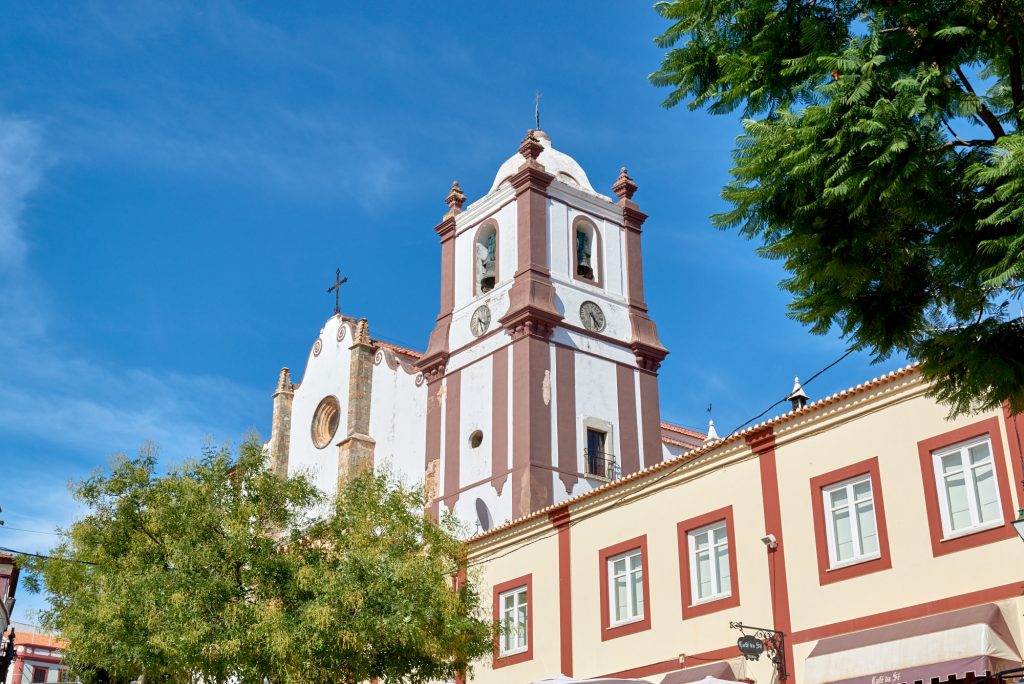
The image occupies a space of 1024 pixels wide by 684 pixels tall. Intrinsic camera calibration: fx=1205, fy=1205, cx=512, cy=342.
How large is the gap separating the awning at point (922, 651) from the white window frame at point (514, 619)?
8021mm

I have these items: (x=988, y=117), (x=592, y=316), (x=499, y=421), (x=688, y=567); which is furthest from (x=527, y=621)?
(x=988, y=117)

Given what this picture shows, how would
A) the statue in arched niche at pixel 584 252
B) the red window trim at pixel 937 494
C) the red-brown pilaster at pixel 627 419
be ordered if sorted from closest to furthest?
the red window trim at pixel 937 494, the red-brown pilaster at pixel 627 419, the statue in arched niche at pixel 584 252

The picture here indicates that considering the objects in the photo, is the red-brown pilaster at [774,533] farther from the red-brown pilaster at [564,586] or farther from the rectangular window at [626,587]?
the red-brown pilaster at [564,586]

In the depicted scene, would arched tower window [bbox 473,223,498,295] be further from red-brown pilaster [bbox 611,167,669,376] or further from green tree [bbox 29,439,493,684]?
green tree [bbox 29,439,493,684]

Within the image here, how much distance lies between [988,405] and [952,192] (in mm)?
2061

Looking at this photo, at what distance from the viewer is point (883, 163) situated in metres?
8.66

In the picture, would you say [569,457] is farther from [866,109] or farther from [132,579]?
[866,109]

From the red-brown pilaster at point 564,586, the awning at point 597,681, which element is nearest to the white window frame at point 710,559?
the awning at point 597,681

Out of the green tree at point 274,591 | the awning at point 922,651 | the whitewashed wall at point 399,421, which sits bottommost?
the awning at point 922,651

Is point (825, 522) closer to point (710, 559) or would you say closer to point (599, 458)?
point (710, 559)

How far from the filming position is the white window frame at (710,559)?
850 inches

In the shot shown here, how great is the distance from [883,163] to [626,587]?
16246 millimetres

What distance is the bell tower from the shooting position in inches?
1351

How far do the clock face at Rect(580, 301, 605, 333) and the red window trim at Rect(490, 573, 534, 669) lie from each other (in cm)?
1213
